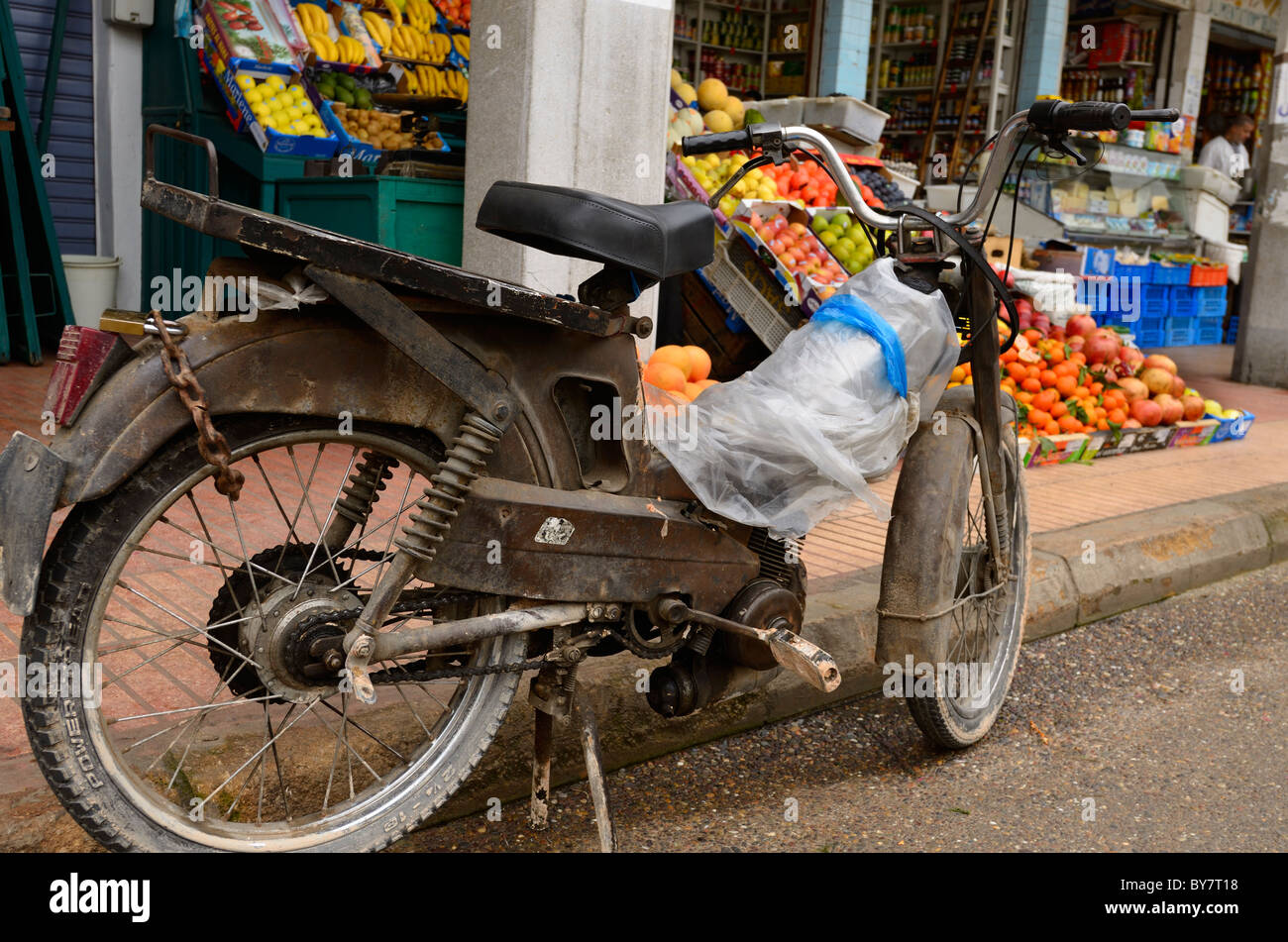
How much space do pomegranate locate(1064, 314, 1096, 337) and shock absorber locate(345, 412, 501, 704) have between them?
6959mm

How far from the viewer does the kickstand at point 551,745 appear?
2.56 metres

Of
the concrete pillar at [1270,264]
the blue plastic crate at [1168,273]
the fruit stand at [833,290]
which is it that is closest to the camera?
the fruit stand at [833,290]

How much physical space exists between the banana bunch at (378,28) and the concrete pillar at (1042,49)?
7.17 m

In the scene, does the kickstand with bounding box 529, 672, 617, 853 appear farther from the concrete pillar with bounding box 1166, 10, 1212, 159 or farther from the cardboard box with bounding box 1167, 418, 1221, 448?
the concrete pillar with bounding box 1166, 10, 1212, 159

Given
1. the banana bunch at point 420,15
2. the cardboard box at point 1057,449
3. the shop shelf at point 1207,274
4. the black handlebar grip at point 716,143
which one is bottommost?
the cardboard box at point 1057,449

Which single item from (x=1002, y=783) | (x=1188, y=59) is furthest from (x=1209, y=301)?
(x=1002, y=783)

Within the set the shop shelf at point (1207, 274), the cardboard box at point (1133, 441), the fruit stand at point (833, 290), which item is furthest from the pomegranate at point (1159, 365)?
the shop shelf at point (1207, 274)

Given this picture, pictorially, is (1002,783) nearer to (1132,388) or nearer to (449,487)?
(449,487)

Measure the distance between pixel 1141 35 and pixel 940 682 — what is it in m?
13.1

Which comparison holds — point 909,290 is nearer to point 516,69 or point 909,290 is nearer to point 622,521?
point 622,521

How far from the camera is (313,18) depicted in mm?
7590

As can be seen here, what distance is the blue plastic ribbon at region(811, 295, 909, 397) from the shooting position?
2.91 meters

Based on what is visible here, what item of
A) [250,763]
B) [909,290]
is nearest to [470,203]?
[909,290]

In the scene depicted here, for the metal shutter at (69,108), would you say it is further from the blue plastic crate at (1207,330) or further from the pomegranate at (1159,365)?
the blue plastic crate at (1207,330)
